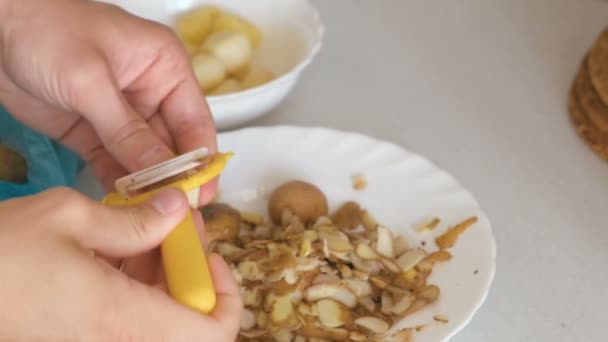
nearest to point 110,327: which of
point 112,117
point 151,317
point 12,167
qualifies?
point 151,317

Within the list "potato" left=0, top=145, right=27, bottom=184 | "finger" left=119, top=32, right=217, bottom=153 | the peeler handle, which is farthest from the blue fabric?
the peeler handle

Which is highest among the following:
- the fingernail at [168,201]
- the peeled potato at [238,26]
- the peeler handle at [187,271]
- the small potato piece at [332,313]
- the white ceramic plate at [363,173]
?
the fingernail at [168,201]

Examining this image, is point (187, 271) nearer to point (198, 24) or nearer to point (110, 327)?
point (110, 327)

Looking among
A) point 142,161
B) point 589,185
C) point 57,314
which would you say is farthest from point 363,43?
point 57,314

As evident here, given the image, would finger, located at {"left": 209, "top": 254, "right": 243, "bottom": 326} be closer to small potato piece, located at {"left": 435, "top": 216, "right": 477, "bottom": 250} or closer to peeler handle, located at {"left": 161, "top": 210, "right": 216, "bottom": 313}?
peeler handle, located at {"left": 161, "top": 210, "right": 216, "bottom": 313}

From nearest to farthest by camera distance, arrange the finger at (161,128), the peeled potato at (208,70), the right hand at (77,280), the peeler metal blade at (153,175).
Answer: the right hand at (77,280) → the peeler metal blade at (153,175) → the finger at (161,128) → the peeled potato at (208,70)

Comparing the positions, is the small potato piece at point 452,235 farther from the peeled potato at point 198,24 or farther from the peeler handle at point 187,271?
the peeled potato at point 198,24

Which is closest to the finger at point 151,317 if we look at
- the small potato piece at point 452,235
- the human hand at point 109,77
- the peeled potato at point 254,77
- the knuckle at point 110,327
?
the knuckle at point 110,327
